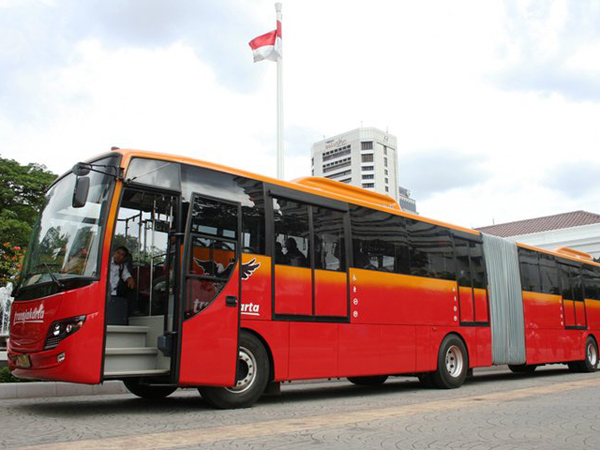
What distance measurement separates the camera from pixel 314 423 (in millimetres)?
6898

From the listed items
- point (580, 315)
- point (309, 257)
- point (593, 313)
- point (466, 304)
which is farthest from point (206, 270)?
point (593, 313)

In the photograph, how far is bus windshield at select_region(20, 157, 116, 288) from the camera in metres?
7.40

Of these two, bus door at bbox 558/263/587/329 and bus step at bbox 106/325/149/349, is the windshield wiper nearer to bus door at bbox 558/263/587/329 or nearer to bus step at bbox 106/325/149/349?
bus step at bbox 106/325/149/349

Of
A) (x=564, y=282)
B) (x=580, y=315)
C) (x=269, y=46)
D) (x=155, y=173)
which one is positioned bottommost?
(x=580, y=315)

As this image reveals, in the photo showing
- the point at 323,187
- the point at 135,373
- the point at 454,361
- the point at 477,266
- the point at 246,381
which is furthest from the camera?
the point at 477,266

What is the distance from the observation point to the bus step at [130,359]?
741 cm

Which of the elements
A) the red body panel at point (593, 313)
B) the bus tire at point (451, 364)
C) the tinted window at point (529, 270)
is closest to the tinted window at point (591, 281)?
the red body panel at point (593, 313)

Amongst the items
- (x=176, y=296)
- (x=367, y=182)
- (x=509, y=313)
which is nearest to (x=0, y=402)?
(x=176, y=296)

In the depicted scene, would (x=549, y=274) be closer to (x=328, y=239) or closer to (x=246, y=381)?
(x=328, y=239)

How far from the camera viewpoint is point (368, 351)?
10.5 meters

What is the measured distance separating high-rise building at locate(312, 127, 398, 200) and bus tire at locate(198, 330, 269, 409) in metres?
138

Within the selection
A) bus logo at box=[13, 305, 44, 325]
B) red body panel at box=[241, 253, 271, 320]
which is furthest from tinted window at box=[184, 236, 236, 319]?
bus logo at box=[13, 305, 44, 325]

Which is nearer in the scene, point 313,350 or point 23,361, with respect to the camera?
point 23,361

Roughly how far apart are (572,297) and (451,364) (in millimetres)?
7026
